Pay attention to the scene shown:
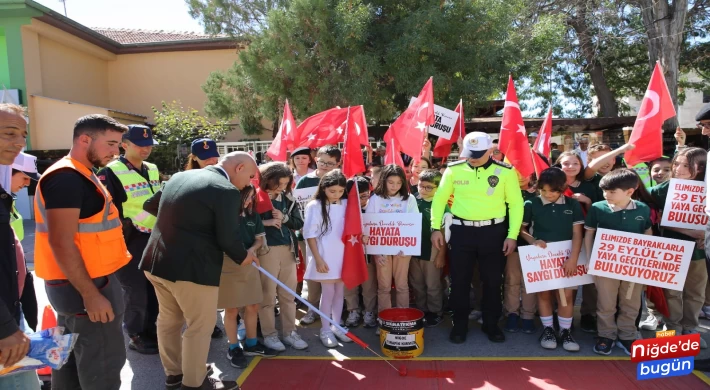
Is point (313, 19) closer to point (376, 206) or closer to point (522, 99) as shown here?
point (376, 206)

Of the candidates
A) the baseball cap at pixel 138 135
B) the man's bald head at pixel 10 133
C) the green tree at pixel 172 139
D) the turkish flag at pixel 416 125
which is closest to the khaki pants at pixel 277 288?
the baseball cap at pixel 138 135


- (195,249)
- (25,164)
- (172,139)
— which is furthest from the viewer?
(172,139)

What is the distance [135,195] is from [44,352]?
238cm

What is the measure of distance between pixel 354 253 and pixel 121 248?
2298mm

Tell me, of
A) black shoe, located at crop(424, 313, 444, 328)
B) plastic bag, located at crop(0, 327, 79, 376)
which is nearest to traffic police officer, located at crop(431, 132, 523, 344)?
black shoe, located at crop(424, 313, 444, 328)

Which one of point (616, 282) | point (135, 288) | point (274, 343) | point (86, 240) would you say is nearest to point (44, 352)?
point (86, 240)

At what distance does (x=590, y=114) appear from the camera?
86.2ft

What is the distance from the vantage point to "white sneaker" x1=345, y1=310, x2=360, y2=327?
17.3 ft

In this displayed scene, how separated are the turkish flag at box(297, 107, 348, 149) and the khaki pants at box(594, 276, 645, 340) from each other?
4.77 metres

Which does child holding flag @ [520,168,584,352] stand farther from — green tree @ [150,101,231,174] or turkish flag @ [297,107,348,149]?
green tree @ [150,101,231,174]

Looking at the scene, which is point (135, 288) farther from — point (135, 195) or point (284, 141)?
point (284, 141)

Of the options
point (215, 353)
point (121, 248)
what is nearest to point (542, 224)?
point (215, 353)

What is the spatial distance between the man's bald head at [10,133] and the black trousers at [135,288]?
87.0 inches

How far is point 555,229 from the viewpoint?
15.5 ft
